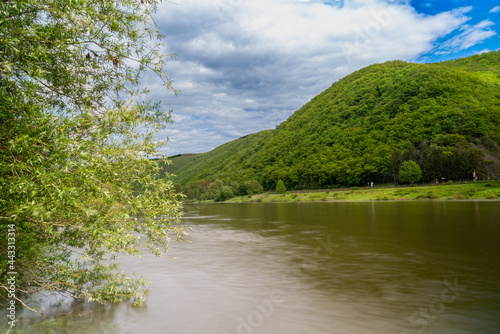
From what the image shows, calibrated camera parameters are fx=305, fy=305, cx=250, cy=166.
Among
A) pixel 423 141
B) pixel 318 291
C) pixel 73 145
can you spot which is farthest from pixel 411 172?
pixel 73 145

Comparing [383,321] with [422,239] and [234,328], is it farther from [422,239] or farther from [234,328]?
[422,239]

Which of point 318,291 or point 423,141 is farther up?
point 423,141

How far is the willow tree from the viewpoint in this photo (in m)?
7.59

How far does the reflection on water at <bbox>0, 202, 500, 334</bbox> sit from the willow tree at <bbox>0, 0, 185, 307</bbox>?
1.95 m

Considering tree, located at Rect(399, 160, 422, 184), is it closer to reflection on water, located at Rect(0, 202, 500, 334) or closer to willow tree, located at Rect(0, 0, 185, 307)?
reflection on water, located at Rect(0, 202, 500, 334)

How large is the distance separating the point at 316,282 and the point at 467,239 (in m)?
16.0

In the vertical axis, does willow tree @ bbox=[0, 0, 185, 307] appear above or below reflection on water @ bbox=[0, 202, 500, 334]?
above

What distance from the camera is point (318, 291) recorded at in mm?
13203

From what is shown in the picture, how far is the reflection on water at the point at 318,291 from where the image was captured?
32.2ft

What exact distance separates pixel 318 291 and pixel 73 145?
35.9 ft

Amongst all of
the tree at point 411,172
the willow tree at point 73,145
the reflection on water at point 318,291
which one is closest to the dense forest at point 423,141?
the tree at point 411,172

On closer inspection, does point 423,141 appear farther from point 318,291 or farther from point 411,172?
point 318,291

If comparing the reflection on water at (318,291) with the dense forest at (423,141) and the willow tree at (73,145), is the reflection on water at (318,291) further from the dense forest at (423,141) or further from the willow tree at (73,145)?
the dense forest at (423,141)

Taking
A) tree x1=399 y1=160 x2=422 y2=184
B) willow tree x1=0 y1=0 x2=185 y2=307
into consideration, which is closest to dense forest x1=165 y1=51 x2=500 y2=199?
tree x1=399 y1=160 x2=422 y2=184
